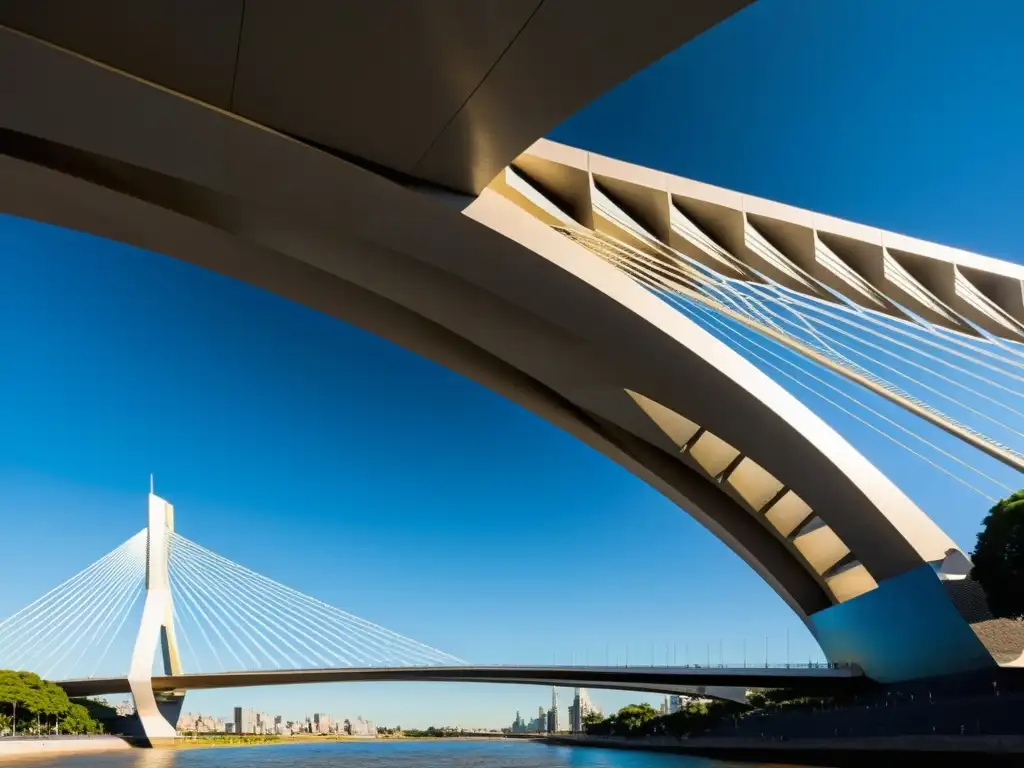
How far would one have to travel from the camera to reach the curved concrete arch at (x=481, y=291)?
8.21 metres

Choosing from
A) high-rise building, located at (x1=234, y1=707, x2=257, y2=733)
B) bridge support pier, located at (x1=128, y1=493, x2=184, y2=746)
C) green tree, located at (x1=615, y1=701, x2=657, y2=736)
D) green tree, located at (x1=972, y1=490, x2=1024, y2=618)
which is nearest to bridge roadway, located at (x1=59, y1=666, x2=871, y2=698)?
bridge support pier, located at (x1=128, y1=493, x2=184, y2=746)

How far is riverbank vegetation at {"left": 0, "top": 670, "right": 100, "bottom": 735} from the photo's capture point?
48.0 m

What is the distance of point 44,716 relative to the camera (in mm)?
52625

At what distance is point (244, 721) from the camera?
422 ft

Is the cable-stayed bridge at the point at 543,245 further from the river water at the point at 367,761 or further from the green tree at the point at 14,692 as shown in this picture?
the green tree at the point at 14,692

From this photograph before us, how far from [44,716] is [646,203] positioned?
53421 mm

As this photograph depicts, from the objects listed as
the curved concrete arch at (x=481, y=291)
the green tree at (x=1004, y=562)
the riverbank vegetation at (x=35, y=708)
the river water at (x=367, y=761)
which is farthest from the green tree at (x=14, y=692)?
the green tree at (x=1004, y=562)

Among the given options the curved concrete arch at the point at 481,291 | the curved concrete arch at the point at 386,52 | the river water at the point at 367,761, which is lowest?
the river water at the point at 367,761

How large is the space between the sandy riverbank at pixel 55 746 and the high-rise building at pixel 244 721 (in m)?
80.6

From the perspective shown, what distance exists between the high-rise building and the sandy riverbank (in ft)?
265

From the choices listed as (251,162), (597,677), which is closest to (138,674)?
(597,677)

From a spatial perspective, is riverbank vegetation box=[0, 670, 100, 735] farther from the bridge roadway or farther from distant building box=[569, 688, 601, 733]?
distant building box=[569, 688, 601, 733]

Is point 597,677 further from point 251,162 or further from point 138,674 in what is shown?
point 251,162

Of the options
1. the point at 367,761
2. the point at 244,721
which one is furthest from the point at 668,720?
the point at 244,721
